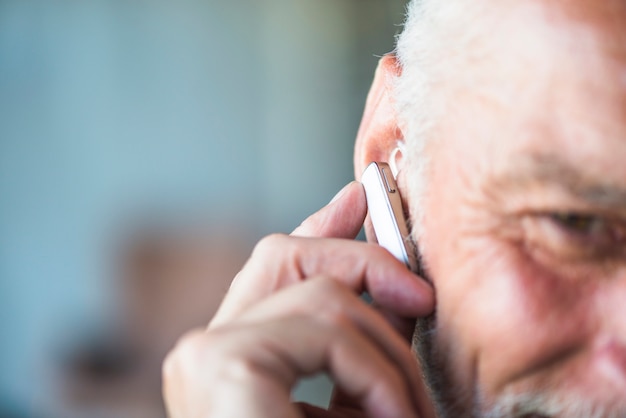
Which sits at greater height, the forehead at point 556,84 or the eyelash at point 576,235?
the forehead at point 556,84

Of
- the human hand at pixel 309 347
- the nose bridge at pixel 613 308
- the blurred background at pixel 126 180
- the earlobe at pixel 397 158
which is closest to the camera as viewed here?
the human hand at pixel 309 347

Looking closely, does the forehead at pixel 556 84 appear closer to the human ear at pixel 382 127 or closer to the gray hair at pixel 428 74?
the gray hair at pixel 428 74

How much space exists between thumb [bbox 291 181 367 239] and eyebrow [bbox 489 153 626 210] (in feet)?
1.08

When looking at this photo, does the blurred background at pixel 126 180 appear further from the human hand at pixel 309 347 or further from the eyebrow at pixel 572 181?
the eyebrow at pixel 572 181

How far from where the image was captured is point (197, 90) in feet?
10.9

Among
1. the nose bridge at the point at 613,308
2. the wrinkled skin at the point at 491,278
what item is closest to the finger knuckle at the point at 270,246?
the wrinkled skin at the point at 491,278

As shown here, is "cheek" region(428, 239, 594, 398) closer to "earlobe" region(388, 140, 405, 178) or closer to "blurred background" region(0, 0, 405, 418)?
"earlobe" region(388, 140, 405, 178)

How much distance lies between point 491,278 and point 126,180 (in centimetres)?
268

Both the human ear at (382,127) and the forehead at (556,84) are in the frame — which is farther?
the human ear at (382,127)

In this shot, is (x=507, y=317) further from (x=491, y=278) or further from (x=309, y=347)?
(x=309, y=347)

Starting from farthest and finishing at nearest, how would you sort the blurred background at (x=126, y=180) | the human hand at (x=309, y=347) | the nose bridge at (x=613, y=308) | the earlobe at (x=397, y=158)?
the blurred background at (x=126, y=180) → the earlobe at (x=397, y=158) → the nose bridge at (x=613, y=308) → the human hand at (x=309, y=347)

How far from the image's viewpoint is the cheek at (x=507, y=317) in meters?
0.80

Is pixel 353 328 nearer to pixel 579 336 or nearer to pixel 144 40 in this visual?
pixel 579 336

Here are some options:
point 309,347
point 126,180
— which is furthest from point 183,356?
point 126,180
